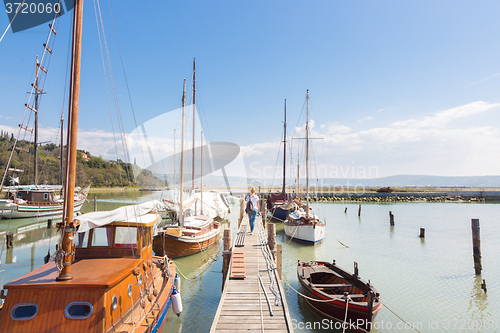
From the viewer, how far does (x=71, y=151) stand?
6.01 metres

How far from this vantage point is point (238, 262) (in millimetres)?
10203

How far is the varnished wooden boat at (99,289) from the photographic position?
5.21 meters

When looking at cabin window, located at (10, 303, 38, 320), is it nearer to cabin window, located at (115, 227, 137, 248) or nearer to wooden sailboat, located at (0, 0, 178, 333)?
wooden sailboat, located at (0, 0, 178, 333)


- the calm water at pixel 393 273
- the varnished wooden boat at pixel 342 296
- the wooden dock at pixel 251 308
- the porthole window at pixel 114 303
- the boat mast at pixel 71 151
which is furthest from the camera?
the calm water at pixel 393 273

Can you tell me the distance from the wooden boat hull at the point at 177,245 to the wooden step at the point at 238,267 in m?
6.38

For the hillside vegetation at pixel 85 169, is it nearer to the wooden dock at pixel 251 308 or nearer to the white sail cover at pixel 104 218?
the white sail cover at pixel 104 218

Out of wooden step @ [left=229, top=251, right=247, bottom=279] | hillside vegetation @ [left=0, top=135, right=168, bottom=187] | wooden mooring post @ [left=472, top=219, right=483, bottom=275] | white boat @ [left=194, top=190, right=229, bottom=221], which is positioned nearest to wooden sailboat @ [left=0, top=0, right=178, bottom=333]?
wooden step @ [left=229, top=251, right=247, bottom=279]

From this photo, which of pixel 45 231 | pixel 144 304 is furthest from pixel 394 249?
pixel 45 231

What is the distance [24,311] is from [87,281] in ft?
4.23

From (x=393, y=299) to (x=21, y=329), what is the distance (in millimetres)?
13323

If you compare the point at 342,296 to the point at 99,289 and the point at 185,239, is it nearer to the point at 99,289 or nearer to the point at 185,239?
the point at 99,289

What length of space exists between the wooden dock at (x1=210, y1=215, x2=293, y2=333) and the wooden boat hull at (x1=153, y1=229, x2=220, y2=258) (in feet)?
25.1

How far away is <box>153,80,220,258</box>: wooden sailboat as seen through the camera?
16.2 m

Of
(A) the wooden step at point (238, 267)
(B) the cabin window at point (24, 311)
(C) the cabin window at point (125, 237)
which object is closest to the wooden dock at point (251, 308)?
(A) the wooden step at point (238, 267)
